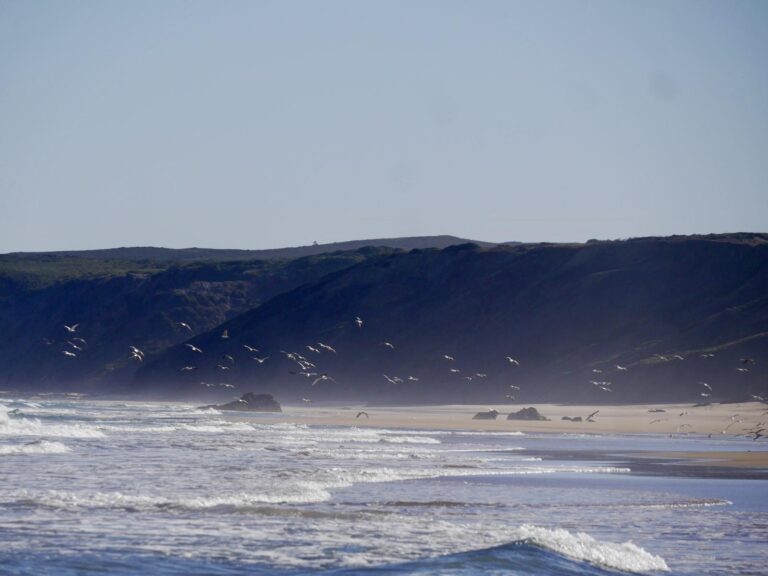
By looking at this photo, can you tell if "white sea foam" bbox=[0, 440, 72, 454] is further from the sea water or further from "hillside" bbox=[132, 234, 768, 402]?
"hillside" bbox=[132, 234, 768, 402]

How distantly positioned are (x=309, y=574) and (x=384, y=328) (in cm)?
7775

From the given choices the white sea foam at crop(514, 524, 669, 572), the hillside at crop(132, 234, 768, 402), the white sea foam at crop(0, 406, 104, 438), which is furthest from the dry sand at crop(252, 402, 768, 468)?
the white sea foam at crop(514, 524, 669, 572)

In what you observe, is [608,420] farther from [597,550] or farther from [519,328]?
[519,328]

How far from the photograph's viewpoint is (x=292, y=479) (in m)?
21.9

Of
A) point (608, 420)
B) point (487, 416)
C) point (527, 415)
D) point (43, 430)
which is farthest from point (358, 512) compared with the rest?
point (487, 416)

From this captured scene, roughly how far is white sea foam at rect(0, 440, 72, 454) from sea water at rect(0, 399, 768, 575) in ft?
0.16

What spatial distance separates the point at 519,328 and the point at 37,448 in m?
58.5

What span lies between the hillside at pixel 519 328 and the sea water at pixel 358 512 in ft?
113

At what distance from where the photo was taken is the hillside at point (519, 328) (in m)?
64.9

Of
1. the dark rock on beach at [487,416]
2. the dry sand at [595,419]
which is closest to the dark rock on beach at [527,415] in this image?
the dry sand at [595,419]

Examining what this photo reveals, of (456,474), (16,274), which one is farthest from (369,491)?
(16,274)

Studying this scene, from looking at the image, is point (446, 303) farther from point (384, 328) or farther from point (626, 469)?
point (626, 469)

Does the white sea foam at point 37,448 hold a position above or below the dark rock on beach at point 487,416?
above

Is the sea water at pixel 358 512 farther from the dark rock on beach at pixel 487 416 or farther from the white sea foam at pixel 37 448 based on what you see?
the dark rock on beach at pixel 487 416
